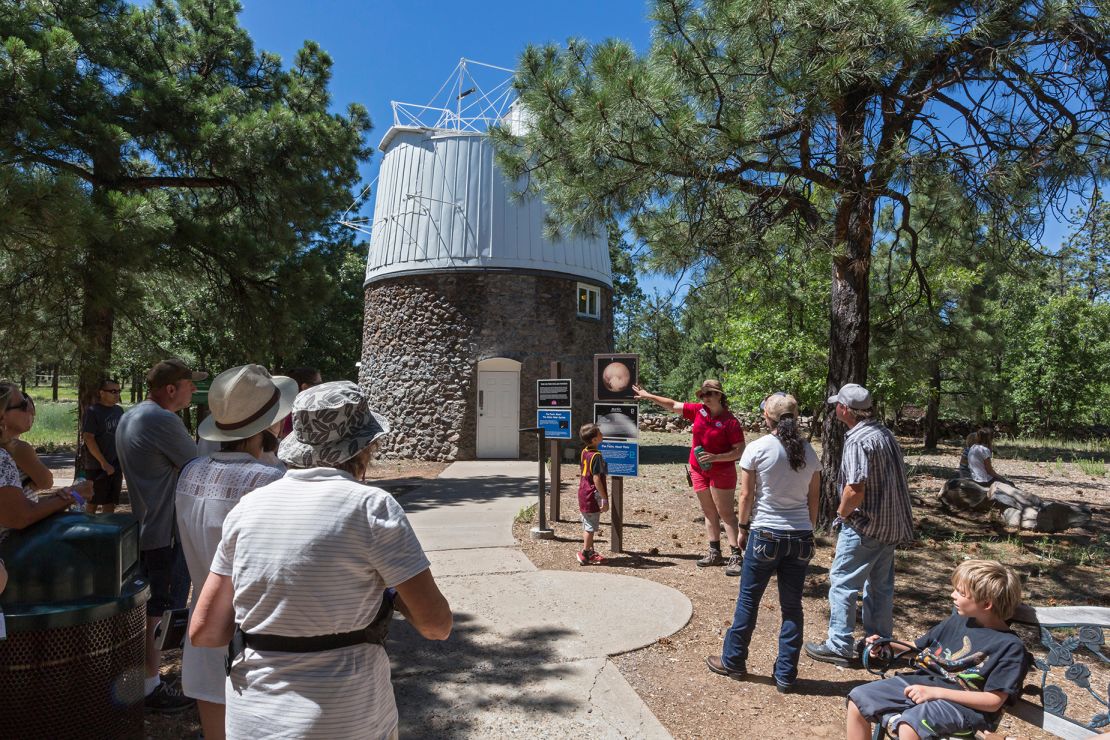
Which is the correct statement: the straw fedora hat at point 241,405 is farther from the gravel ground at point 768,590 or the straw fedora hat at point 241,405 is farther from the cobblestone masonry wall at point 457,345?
the cobblestone masonry wall at point 457,345

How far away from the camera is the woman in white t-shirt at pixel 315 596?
1762mm

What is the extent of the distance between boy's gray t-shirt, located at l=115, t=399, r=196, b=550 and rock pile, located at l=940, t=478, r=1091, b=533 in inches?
382

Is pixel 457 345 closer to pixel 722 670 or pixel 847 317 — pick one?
pixel 847 317

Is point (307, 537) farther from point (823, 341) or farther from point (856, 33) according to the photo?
point (823, 341)

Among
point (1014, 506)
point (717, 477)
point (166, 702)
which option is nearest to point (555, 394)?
point (717, 477)

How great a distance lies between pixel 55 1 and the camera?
9625mm

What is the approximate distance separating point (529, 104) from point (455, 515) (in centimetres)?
532

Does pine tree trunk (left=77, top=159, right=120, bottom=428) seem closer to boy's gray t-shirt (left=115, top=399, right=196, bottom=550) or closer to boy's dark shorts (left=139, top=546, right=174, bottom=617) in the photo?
boy's gray t-shirt (left=115, top=399, right=196, bottom=550)

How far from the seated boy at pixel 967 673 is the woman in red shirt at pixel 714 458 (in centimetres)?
344

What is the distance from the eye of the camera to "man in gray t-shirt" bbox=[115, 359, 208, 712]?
3703 millimetres

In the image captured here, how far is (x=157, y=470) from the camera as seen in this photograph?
12.3 ft

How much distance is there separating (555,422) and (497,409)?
8281 millimetres

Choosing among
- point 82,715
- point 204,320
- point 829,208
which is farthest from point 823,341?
point 82,715

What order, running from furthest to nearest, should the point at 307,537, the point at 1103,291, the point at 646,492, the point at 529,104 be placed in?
the point at 1103,291, the point at 646,492, the point at 529,104, the point at 307,537
